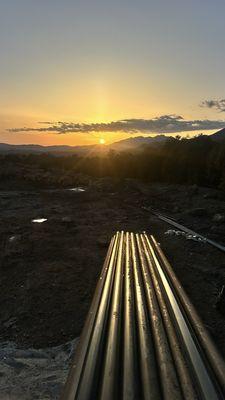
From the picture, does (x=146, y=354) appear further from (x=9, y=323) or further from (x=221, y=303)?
(x=9, y=323)

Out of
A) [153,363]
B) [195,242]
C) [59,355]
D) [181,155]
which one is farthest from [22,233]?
[181,155]

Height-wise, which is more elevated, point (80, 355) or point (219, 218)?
point (80, 355)

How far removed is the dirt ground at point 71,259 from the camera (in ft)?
27.6

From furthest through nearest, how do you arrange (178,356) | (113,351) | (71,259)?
1. (71,259)
2. (113,351)
3. (178,356)

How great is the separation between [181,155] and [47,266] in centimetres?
3482

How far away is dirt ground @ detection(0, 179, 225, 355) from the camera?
841 centimetres

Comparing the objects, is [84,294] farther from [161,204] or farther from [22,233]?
[161,204]

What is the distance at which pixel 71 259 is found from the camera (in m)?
12.4

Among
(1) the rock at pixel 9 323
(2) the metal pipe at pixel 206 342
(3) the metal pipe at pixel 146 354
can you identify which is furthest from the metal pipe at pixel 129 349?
(1) the rock at pixel 9 323

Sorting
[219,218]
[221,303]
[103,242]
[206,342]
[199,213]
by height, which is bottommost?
[199,213]

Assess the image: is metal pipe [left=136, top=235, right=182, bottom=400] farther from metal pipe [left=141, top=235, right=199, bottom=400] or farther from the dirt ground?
the dirt ground

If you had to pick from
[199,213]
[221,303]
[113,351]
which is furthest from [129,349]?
[199,213]

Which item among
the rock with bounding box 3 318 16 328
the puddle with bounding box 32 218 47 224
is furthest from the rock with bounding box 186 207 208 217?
the rock with bounding box 3 318 16 328

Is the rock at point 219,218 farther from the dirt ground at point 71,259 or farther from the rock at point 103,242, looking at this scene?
the rock at point 103,242
